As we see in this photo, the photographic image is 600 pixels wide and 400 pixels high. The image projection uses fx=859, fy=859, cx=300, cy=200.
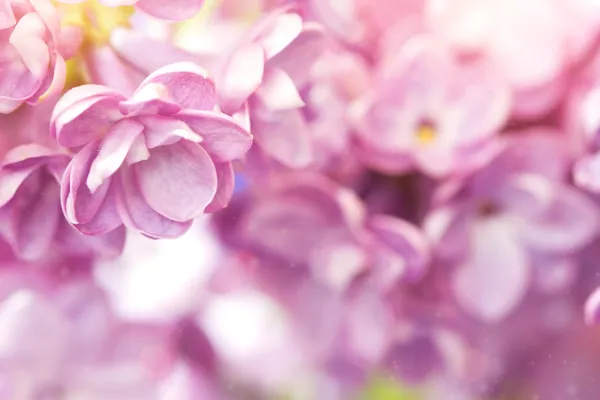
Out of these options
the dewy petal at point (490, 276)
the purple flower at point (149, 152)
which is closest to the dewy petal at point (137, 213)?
the purple flower at point (149, 152)

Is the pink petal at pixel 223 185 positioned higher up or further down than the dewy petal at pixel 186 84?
further down

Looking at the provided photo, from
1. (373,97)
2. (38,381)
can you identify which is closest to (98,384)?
(38,381)

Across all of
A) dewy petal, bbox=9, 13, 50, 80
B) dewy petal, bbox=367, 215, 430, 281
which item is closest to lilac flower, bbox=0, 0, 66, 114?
dewy petal, bbox=9, 13, 50, 80

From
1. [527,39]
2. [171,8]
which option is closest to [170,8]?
[171,8]

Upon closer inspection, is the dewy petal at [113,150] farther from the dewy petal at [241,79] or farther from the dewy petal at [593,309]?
the dewy petal at [593,309]

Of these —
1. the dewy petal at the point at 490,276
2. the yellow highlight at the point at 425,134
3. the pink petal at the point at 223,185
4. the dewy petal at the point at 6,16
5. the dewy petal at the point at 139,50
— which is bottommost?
the dewy petal at the point at 490,276

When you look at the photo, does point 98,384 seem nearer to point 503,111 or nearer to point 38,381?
point 38,381

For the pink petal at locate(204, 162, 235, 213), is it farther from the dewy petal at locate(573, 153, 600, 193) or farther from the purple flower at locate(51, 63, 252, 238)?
the dewy petal at locate(573, 153, 600, 193)
